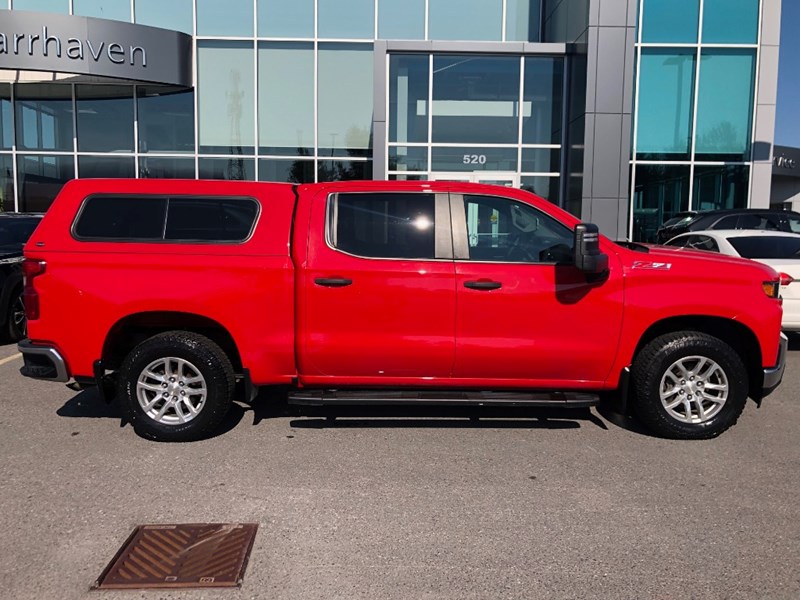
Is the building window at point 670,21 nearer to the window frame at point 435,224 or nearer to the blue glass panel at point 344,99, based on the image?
the blue glass panel at point 344,99

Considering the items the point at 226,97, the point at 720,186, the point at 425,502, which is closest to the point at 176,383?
the point at 425,502

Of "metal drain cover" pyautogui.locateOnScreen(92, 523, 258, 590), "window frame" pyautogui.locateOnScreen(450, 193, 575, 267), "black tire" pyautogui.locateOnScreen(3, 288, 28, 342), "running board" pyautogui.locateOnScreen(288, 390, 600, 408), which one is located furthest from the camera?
"black tire" pyautogui.locateOnScreen(3, 288, 28, 342)

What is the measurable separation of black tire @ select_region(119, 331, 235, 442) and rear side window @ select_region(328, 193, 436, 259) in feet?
4.16

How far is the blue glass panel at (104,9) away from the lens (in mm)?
16109

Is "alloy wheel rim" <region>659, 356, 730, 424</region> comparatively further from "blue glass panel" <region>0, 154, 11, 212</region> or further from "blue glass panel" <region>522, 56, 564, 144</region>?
"blue glass panel" <region>0, 154, 11, 212</region>

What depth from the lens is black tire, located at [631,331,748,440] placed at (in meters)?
4.64

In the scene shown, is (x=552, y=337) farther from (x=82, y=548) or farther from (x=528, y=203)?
(x=82, y=548)

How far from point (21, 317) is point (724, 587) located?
8.49 m

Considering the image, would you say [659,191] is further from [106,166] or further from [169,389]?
[106,166]

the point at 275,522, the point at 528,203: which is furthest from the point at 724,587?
the point at 528,203

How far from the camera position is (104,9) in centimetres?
1612

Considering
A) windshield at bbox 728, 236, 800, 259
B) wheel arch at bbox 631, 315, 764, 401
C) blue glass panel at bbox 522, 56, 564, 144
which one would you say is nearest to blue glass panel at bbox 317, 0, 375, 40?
blue glass panel at bbox 522, 56, 564, 144

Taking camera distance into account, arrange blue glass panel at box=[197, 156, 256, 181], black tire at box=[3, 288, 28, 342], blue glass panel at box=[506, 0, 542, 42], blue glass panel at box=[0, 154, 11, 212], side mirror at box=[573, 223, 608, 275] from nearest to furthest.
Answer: side mirror at box=[573, 223, 608, 275] < black tire at box=[3, 288, 28, 342] < blue glass panel at box=[197, 156, 256, 181] < blue glass panel at box=[506, 0, 542, 42] < blue glass panel at box=[0, 154, 11, 212]

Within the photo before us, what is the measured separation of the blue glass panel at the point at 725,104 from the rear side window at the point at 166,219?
13.9 meters
